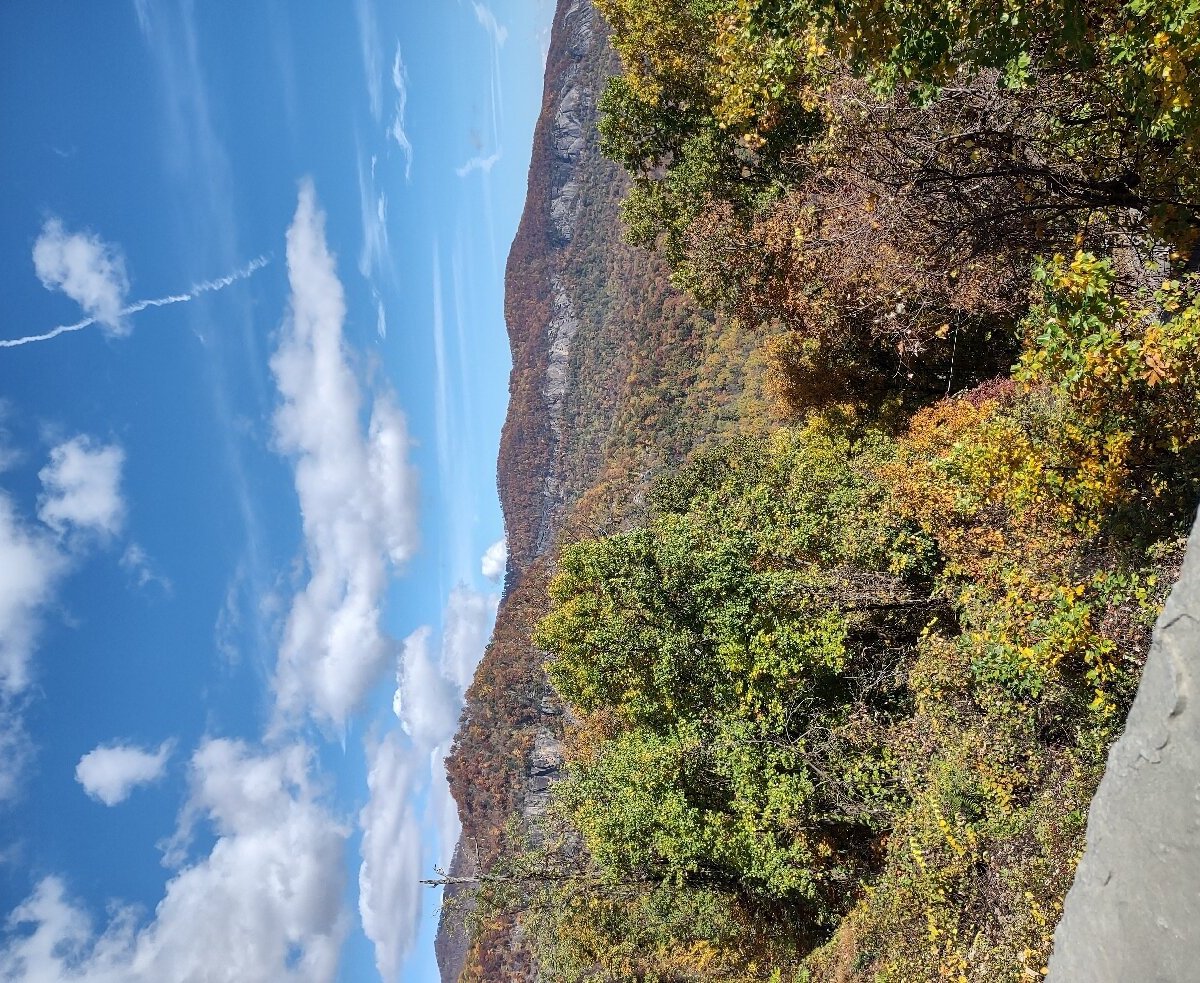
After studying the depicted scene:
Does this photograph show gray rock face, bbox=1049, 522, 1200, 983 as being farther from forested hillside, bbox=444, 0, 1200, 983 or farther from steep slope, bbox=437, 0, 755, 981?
steep slope, bbox=437, 0, 755, 981

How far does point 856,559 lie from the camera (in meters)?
18.2

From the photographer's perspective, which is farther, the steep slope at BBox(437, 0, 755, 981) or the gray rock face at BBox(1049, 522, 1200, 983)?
the steep slope at BBox(437, 0, 755, 981)

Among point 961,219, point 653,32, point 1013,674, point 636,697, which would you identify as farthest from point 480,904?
point 653,32

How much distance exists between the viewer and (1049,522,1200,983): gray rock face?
5.18 meters

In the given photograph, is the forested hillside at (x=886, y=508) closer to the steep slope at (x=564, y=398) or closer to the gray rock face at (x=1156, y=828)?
the gray rock face at (x=1156, y=828)

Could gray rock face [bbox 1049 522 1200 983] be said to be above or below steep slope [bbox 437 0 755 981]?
below

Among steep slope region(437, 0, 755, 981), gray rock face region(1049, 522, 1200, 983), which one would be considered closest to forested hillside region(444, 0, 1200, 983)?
gray rock face region(1049, 522, 1200, 983)

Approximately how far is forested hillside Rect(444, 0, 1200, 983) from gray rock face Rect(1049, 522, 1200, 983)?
419 cm

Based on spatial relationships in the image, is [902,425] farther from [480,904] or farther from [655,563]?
[480,904]

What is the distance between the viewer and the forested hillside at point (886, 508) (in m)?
9.57

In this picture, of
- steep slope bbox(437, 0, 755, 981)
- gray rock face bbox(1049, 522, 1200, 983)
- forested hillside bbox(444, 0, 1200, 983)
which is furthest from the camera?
steep slope bbox(437, 0, 755, 981)

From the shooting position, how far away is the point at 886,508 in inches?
691

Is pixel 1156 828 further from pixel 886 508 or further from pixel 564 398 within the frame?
pixel 564 398

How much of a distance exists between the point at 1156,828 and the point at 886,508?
12534 mm
